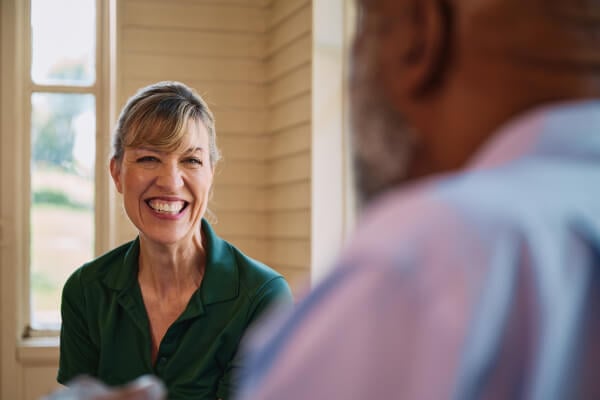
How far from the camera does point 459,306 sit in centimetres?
37

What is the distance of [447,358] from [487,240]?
0.06 m

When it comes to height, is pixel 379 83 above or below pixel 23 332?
above

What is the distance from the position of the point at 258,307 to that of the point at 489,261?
1.68m

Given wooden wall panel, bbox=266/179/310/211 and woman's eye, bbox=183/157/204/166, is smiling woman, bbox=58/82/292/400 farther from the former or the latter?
wooden wall panel, bbox=266/179/310/211

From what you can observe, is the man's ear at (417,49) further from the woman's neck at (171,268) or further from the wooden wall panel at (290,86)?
the wooden wall panel at (290,86)

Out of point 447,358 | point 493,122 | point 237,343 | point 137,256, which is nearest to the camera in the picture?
point 447,358

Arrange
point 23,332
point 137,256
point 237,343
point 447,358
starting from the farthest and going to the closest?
point 23,332 < point 137,256 < point 237,343 < point 447,358

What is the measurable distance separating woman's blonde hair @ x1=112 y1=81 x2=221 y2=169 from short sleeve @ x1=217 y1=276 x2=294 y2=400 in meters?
0.45

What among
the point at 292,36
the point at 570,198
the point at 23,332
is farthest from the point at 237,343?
the point at 23,332

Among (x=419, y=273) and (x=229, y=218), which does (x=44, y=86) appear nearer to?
(x=229, y=218)

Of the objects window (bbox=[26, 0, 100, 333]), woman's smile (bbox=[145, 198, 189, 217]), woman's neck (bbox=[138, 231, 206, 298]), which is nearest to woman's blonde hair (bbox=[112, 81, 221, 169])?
woman's smile (bbox=[145, 198, 189, 217])

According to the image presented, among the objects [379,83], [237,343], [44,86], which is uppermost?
[44,86]

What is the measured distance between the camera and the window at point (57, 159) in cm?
434

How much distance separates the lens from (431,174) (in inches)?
21.7
